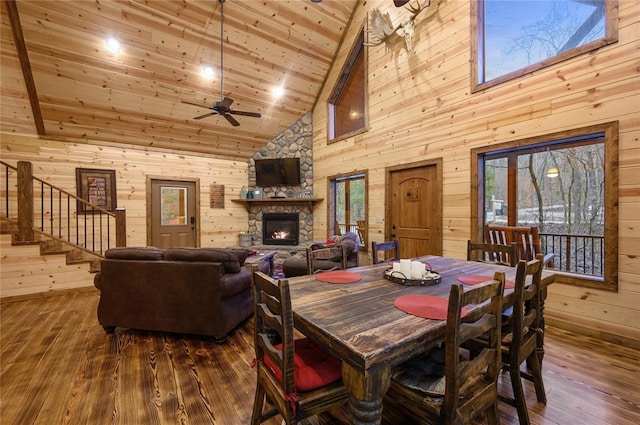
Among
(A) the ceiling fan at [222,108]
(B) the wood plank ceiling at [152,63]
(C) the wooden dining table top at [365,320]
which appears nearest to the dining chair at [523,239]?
(C) the wooden dining table top at [365,320]

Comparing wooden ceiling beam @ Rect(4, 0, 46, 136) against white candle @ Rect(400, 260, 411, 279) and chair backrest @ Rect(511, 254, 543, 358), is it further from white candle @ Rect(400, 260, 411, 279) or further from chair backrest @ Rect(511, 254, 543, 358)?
chair backrest @ Rect(511, 254, 543, 358)

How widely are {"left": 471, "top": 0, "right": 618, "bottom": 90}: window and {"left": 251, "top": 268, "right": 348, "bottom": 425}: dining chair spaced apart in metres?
3.82

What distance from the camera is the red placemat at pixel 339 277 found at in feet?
6.31

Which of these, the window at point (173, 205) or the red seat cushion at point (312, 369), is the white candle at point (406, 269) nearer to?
the red seat cushion at point (312, 369)

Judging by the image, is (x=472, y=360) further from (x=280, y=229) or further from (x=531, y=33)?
(x=280, y=229)

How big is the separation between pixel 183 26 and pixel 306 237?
15.4 ft

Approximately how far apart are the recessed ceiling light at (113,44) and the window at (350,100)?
3.89 metres

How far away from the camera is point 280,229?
23.0 ft

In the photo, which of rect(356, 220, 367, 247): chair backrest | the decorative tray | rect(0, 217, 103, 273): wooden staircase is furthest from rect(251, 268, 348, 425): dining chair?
rect(0, 217, 103, 273): wooden staircase

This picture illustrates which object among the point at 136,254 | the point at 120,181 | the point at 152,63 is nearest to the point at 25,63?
the point at 152,63

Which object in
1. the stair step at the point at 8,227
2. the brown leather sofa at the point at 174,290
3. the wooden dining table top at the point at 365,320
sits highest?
the stair step at the point at 8,227

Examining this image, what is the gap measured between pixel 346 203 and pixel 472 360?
17.2 ft

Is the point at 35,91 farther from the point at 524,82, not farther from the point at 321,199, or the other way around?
the point at 524,82

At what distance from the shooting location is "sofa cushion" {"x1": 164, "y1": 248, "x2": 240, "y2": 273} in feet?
8.93
